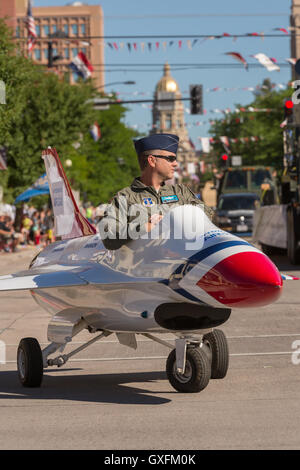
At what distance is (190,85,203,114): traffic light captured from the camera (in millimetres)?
47281

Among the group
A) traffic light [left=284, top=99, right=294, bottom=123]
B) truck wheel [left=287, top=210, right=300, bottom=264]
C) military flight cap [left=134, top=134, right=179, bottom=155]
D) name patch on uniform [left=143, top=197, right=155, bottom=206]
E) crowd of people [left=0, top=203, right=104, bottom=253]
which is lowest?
crowd of people [left=0, top=203, right=104, bottom=253]

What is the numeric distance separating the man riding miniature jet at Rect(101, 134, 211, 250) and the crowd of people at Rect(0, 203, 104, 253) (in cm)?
2834

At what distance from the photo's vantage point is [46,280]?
8750mm

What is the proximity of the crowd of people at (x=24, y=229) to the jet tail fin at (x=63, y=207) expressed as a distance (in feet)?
84.2

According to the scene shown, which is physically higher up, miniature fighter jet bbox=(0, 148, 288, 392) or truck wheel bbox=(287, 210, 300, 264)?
miniature fighter jet bbox=(0, 148, 288, 392)

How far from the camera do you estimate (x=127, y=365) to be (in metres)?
10.1

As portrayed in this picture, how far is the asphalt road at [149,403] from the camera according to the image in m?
6.29

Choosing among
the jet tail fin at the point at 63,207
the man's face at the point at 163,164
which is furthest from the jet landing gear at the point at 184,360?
the jet tail fin at the point at 63,207

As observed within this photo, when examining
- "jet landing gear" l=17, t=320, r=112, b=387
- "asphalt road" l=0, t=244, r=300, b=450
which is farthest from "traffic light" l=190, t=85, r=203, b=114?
"jet landing gear" l=17, t=320, r=112, b=387

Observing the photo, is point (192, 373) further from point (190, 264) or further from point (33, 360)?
point (33, 360)

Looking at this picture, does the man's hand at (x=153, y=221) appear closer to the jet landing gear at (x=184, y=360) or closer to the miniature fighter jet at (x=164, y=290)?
the miniature fighter jet at (x=164, y=290)

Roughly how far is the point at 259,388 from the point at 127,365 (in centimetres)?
215

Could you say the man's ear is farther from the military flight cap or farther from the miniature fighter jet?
the miniature fighter jet
